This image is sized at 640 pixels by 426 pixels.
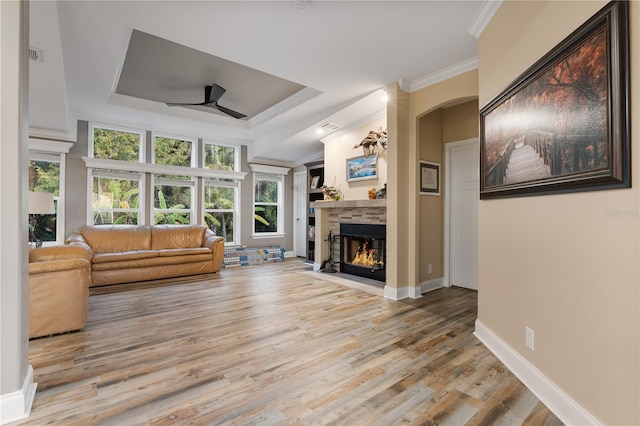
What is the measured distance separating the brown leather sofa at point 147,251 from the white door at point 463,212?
409cm

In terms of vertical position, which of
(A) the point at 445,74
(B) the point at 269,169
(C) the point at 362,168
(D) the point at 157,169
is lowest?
(C) the point at 362,168

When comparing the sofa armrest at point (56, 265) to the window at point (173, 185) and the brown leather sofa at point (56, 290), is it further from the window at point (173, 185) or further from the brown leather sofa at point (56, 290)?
the window at point (173, 185)

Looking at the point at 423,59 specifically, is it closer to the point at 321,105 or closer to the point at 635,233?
the point at 321,105

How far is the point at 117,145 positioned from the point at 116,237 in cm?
183

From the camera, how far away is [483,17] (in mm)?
2588

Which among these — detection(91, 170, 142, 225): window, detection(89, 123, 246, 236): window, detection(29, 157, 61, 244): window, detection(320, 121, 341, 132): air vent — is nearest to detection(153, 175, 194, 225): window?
detection(89, 123, 246, 236): window

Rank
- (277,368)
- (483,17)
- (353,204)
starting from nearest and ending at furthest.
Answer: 1. (277,368)
2. (483,17)
3. (353,204)

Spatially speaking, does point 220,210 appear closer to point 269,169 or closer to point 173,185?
point 173,185

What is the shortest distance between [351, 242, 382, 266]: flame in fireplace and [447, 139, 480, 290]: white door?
3.79 ft

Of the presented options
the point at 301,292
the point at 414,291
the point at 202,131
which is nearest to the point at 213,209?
the point at 202,131

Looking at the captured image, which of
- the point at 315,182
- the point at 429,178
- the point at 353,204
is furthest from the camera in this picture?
the point at 315,182

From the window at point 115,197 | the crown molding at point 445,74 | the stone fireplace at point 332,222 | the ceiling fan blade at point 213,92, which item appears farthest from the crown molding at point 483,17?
the window at point 115,197

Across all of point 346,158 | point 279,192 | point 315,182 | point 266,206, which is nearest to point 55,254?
point 346,158

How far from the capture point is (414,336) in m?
2.75
